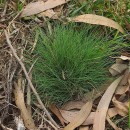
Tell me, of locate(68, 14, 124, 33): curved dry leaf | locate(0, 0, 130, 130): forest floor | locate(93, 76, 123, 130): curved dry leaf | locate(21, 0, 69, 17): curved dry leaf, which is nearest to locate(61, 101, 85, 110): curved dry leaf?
locate(0, 0, 130, 130): forest floor

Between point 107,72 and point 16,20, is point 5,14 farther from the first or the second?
point 107,72

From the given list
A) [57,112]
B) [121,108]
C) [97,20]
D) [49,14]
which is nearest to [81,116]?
[57,112]

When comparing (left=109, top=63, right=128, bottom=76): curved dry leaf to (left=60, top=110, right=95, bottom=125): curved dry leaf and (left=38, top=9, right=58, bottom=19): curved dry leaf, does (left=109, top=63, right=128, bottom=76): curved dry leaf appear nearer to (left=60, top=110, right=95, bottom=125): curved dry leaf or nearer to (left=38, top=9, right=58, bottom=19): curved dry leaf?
(left=60, top=110, right=95, bottom=125): curved dry leaf

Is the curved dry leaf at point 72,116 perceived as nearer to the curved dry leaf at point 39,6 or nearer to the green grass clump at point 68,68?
the green grass clump at point 68,68

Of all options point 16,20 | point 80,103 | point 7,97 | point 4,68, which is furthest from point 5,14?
point 80,103

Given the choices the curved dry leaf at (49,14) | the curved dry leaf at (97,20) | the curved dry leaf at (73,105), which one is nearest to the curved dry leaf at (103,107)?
the curved dry leaf at (73,105)

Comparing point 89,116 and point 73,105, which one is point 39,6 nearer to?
point 73,105

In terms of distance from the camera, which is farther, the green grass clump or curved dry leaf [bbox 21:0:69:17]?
curved dry leaf [bbox 21:0:69:17]
